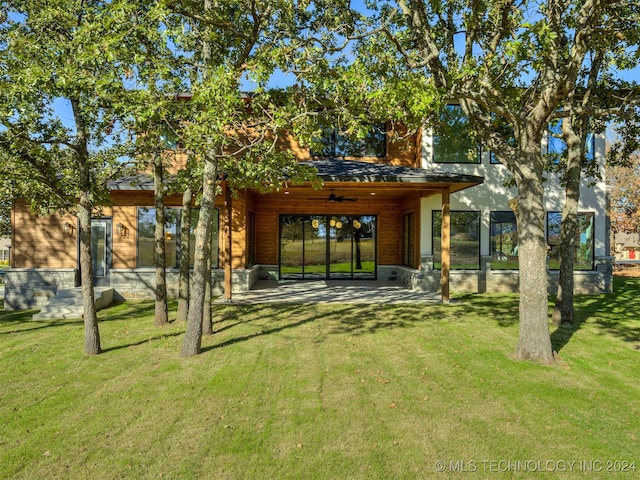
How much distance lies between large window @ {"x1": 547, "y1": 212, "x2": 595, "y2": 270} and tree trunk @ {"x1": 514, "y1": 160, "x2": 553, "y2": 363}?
9.04 meters

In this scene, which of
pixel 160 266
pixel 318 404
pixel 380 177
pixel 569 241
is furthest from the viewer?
pixel 380 177

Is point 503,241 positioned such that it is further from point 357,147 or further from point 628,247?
point 628,247

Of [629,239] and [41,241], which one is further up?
[41,241]

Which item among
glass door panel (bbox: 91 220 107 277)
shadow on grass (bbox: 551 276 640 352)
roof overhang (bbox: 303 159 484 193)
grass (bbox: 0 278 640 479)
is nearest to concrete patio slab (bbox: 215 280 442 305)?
grass (bbox: 0 278 640 479)

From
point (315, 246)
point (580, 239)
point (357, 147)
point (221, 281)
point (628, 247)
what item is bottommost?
point (221, 281)

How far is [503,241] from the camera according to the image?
14.1m

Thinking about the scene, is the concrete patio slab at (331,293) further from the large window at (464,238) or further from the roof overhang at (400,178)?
the roof overhang at (400,178)

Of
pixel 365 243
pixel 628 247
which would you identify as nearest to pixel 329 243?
pixel 365 243

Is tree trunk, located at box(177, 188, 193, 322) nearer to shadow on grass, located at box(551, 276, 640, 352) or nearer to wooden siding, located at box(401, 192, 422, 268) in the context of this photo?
shadow on grass, located at box(551, 276, 640, 352)

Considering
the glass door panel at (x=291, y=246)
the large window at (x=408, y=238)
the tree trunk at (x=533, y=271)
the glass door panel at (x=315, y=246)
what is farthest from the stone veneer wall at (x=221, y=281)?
the tree trunk at (x=533, y=271)

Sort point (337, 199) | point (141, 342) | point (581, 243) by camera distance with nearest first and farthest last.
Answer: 1. point (141, 342)
2. point (337, 199)
3. point (581, 243)

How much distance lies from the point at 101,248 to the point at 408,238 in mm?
10740

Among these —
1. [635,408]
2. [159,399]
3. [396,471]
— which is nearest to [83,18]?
[159,399]

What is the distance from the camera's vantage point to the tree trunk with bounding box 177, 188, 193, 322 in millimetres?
8371
